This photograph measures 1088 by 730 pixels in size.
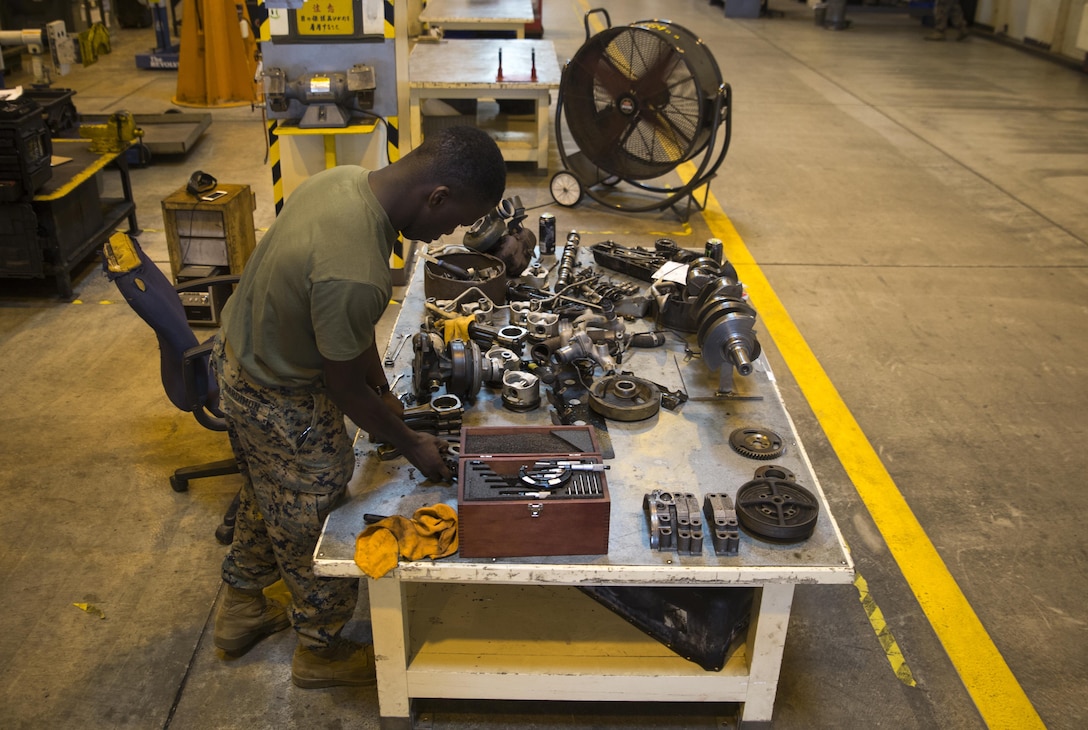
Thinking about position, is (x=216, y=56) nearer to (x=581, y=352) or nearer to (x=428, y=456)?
(x=581, y=352)

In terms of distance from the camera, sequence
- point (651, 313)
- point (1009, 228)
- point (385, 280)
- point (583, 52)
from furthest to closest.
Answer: point (1009, 228)
point (583, 52)
point (651, 313)
point (385, 280)

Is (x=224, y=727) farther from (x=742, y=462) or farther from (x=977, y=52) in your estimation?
(x=977, y=52)

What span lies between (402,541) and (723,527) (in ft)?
2.40

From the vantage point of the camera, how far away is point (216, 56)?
838 centimetres

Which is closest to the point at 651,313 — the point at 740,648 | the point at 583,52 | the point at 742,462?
the point at 742,462

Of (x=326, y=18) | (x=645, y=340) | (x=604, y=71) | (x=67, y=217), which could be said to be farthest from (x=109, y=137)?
(x=645, y=340)

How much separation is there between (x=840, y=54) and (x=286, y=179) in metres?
8.87

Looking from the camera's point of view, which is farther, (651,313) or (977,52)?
(977,52)

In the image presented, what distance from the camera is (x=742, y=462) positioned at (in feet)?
8.25

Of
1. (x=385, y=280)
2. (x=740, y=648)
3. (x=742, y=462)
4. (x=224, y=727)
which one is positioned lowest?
(x=224, y=727)

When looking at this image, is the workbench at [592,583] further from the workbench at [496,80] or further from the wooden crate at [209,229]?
the workbench at [496,80]

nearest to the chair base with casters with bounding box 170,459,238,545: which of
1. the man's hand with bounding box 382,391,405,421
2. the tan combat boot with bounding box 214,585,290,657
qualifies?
the tan combat boot with bounding box 214,585,290,657

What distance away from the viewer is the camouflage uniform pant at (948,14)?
1270cm

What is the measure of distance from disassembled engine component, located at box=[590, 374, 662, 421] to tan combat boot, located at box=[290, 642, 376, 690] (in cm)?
94
